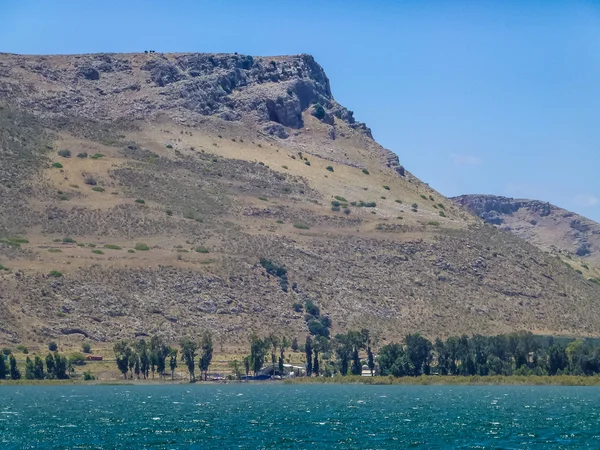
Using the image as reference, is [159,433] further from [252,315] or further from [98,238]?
[98,238]

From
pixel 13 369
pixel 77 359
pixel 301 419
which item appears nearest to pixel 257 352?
pixel 77 359

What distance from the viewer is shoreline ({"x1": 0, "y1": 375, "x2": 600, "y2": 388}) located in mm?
132500

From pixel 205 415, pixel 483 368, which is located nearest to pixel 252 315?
pixel 483 368

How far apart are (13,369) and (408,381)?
166ft

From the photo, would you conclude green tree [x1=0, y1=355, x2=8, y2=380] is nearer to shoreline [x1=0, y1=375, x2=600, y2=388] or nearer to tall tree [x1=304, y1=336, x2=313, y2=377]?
shoreline [x1=0, y1=375, x2=600, y2=388]

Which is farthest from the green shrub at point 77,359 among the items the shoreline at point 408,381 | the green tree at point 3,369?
the green tree at point 3,369

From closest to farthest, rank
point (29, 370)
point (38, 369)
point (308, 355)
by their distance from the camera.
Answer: point (29, 370), point (38, 369), point (308, 355)

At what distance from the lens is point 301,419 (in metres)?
78.4

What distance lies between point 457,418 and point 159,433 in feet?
77.7

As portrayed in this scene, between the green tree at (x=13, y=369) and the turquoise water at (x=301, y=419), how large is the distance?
10.8 metres

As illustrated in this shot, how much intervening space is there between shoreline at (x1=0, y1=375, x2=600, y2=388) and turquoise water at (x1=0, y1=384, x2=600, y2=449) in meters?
8.31

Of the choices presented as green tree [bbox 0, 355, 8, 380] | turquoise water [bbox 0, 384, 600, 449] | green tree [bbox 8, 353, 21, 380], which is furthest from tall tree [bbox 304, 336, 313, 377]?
green tree [bbox 0, 355, 8, 380]

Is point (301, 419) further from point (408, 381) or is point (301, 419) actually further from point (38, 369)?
point (38, 369)

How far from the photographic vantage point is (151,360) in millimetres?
139625
